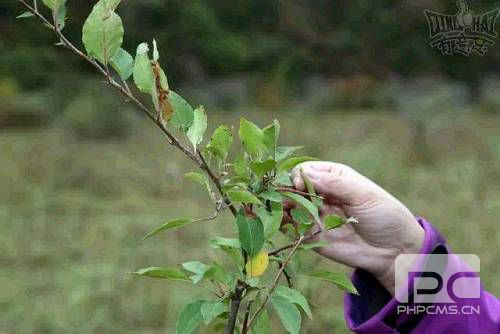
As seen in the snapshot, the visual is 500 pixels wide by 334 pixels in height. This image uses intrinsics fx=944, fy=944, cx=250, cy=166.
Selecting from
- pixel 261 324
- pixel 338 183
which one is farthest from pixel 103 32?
pixel 338 183

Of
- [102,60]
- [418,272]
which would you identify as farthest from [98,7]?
[418,272]

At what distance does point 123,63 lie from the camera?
59 centimetres

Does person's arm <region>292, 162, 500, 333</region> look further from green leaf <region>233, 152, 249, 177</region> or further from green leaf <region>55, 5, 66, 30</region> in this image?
green leaf <region>55, 5, 66, 30</region>

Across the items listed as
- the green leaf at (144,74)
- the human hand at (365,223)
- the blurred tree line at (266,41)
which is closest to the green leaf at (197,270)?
the green leaf at (144,74)

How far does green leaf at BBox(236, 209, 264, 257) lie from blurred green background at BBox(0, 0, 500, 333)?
1.53 m

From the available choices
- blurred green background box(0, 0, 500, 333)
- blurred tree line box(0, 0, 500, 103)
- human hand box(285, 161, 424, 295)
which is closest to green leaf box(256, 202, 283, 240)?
human hand box(285, 161, 424, 295)

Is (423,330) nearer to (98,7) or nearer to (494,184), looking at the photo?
(98,7)

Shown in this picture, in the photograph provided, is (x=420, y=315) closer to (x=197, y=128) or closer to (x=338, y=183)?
(x=338, y=183)

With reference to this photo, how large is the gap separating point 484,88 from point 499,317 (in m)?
5.19

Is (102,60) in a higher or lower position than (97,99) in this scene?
higher

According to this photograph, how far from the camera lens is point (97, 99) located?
5.16 m

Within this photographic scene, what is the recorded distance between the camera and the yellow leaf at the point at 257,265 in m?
0.62

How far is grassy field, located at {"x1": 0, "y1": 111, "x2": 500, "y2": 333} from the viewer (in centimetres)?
271

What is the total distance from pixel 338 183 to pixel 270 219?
331 millimetres
